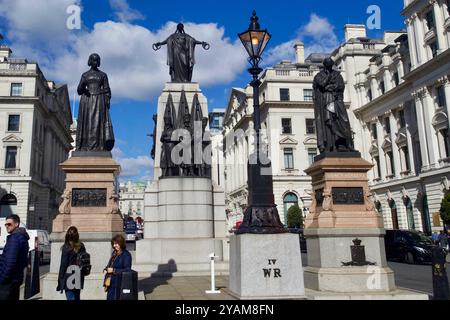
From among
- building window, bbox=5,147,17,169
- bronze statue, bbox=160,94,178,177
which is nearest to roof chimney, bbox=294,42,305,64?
building window, bbox=5,147,17,169

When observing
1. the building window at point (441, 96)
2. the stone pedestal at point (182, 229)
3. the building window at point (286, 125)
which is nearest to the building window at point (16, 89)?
the building window at point (286, 125)

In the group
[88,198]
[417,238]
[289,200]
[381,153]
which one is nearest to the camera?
[88,198]

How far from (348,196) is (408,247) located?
1549 cm

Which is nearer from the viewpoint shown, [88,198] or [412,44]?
[88,198]

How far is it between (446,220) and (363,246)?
26.2 meters

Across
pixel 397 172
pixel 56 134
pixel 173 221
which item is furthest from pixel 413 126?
pixel 56 134

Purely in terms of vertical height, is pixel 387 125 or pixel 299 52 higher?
pixel 299 52

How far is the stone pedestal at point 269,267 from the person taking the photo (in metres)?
8.34

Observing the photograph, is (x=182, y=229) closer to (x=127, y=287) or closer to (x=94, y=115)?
(x=94, y=115)

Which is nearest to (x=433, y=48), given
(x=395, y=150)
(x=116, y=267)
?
(x=395, y=150)

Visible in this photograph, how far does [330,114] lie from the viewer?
35.5 feet

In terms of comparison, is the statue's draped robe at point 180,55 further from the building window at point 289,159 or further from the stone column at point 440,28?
the building window at point 289,159

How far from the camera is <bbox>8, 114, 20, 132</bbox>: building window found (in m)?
54.2
